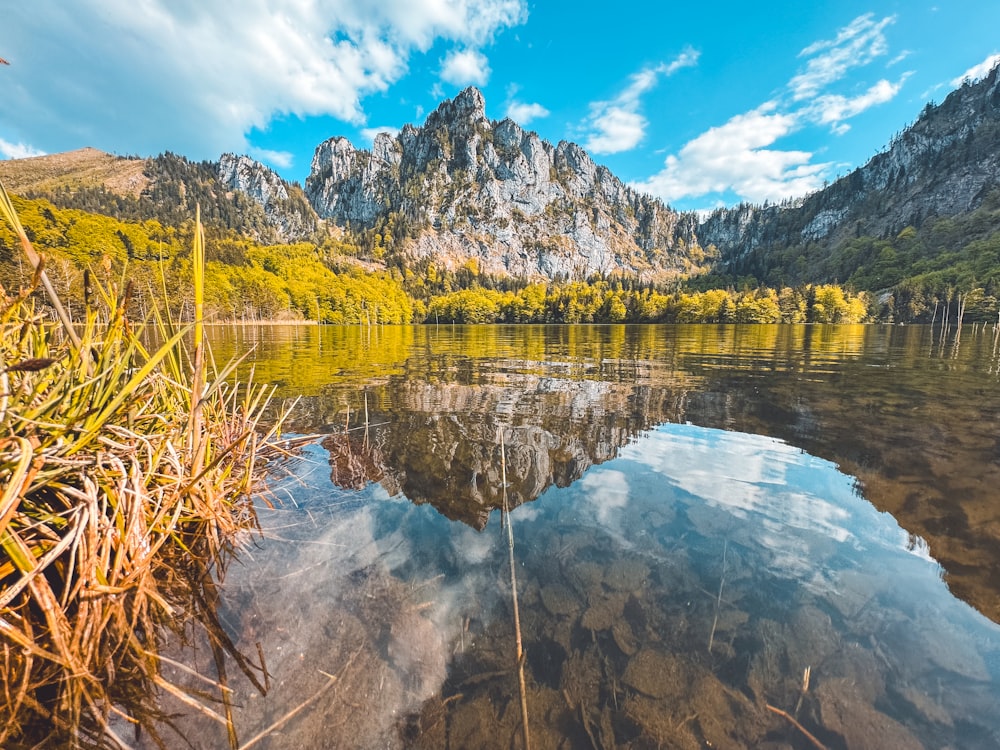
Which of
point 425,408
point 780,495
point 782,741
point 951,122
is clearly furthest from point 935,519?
point 951,122

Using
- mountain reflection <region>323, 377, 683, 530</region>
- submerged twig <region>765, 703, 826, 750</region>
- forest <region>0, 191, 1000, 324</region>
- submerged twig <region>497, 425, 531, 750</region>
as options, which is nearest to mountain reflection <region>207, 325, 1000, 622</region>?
mountain reflection <region>323, 377, 683, 530</region>

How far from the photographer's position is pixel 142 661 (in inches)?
97.4

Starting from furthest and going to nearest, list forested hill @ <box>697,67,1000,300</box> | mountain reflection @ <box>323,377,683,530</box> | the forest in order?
forested hill @ <box>697,67,1000,300</box>, the forest, mountain reflection @ <box>323,377,683,530</box>

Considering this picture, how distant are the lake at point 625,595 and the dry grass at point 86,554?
0.28 m

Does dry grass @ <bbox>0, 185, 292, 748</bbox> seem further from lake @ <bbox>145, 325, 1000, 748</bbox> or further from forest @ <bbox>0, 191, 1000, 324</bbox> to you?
forest @ <bbox>0, 191, 1000, 324</bbox>

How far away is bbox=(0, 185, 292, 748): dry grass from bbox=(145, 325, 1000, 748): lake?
284 millimetres

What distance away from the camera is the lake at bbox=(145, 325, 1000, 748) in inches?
92.9

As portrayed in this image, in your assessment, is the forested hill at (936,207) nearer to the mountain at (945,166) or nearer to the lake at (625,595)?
the mountain at (945,166)

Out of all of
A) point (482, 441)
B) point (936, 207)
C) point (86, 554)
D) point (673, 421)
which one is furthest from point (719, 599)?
point (936, 207)

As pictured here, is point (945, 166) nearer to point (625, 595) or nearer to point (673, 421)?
point (673, 421)

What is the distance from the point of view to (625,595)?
339 cm

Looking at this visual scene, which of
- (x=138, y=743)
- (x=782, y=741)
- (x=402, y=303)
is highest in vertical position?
(x=402, y=303)

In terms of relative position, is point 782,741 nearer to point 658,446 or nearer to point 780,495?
point 780,495

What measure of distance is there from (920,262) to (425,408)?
193479mm
